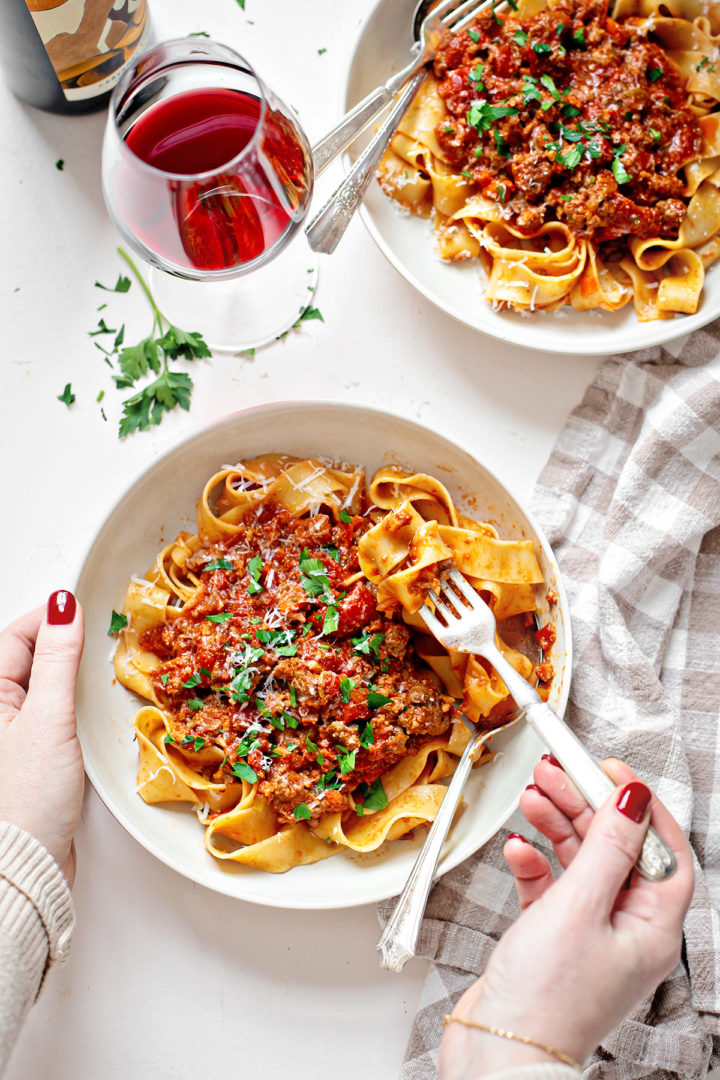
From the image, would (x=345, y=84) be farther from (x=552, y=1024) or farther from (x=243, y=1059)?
(x=243, y=1059)

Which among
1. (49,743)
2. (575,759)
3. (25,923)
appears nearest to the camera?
(575,759)

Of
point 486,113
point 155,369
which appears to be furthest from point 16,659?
point 486,113

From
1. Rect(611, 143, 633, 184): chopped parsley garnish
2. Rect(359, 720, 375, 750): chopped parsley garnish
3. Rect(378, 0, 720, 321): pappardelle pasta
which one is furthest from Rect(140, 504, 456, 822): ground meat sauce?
Rect(611, 143, 633, 184): chopped parsley garnish

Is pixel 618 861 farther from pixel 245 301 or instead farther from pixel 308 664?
pixel 245 301

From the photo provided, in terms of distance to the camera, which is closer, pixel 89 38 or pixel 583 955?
pixel 583 955

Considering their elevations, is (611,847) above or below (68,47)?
below

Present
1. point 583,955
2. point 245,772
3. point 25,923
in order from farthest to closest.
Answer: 1. point 245,772
2. point 25,923
3. point 583,955

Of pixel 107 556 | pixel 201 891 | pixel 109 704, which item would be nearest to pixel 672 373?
pixel 107 556
